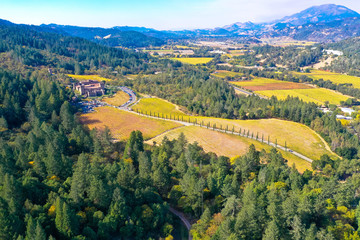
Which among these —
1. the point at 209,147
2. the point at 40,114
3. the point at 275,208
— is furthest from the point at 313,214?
the point at 40,114

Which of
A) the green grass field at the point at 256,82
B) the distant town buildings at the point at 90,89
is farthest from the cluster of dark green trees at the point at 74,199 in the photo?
the green grass field at the point at 256,82

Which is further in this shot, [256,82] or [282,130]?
[256,82]

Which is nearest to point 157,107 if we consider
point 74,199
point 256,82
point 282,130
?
point 282,130

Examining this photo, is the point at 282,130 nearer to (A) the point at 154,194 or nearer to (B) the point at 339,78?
(A) the point at 154,194

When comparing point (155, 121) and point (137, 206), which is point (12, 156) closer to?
point (137, 206)

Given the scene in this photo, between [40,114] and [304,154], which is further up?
[40,114]
